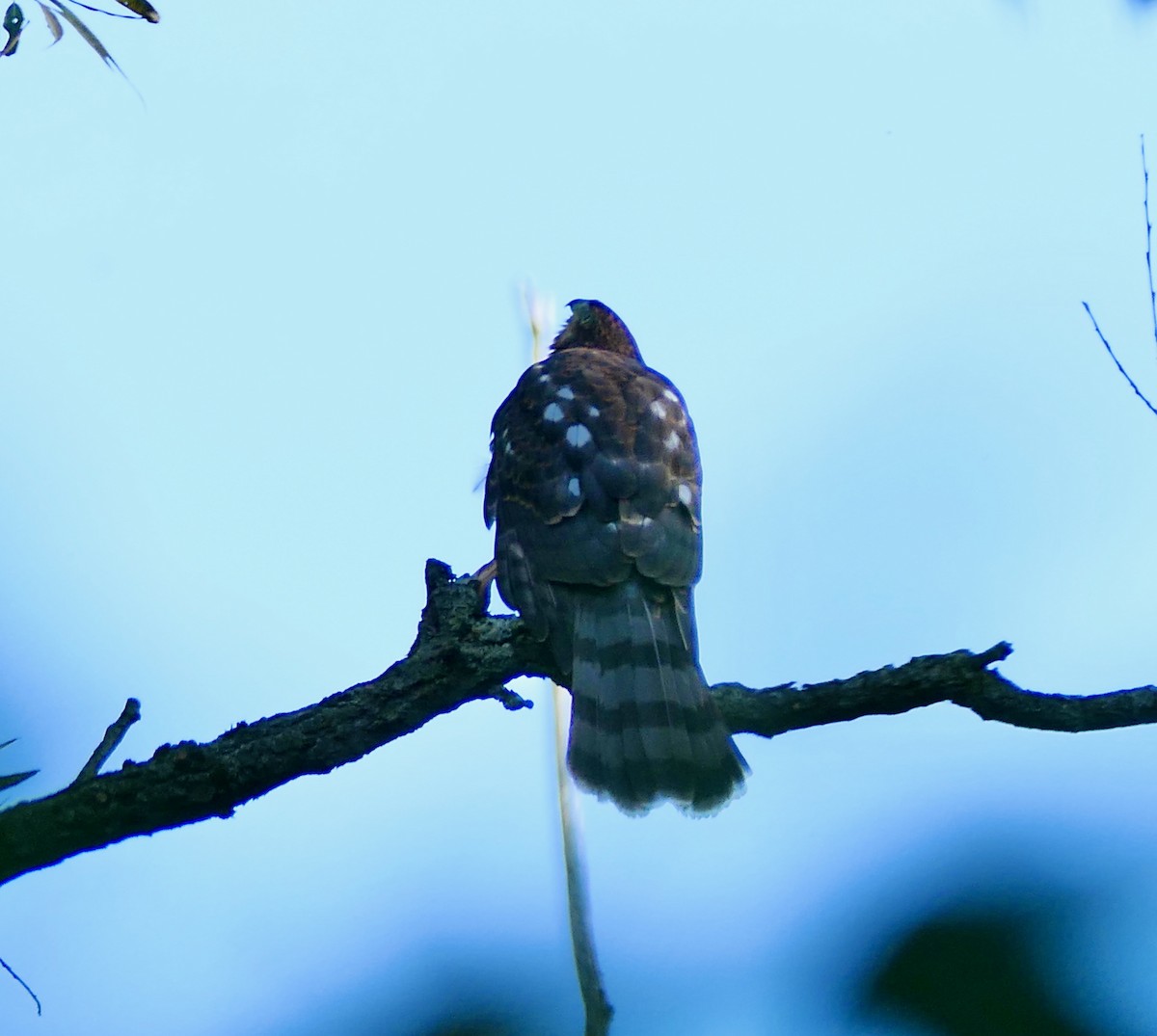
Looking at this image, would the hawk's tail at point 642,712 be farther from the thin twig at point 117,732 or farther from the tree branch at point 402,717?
the thin twig at point 117,732

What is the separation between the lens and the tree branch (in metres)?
2.91

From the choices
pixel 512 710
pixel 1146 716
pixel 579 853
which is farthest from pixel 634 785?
pixel 1146 716

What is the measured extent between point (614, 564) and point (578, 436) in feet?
1.99

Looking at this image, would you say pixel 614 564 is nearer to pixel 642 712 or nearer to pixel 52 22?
pixel 642 712

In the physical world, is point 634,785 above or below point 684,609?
below

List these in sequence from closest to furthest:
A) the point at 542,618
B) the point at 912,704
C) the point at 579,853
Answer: the point at 579,853, the point at 912,704, the point at 542,618

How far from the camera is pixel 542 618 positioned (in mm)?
3938

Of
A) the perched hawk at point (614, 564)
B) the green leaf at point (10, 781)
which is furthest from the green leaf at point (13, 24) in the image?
the perched hawk at point (614, 564)

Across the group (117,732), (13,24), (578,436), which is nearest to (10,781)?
(117,732)

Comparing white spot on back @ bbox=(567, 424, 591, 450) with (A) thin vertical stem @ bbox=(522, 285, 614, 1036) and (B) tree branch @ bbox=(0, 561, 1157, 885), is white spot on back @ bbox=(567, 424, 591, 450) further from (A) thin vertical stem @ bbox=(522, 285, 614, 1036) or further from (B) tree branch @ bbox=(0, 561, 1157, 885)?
(B) tree branch @ bbox=(0, 561, 1157, 885)

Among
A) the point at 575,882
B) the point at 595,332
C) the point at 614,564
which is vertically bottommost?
the point at 575,882

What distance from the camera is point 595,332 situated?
20.2ft

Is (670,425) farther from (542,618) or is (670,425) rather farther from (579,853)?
(579,853)

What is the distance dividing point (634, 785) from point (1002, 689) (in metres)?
1.08
